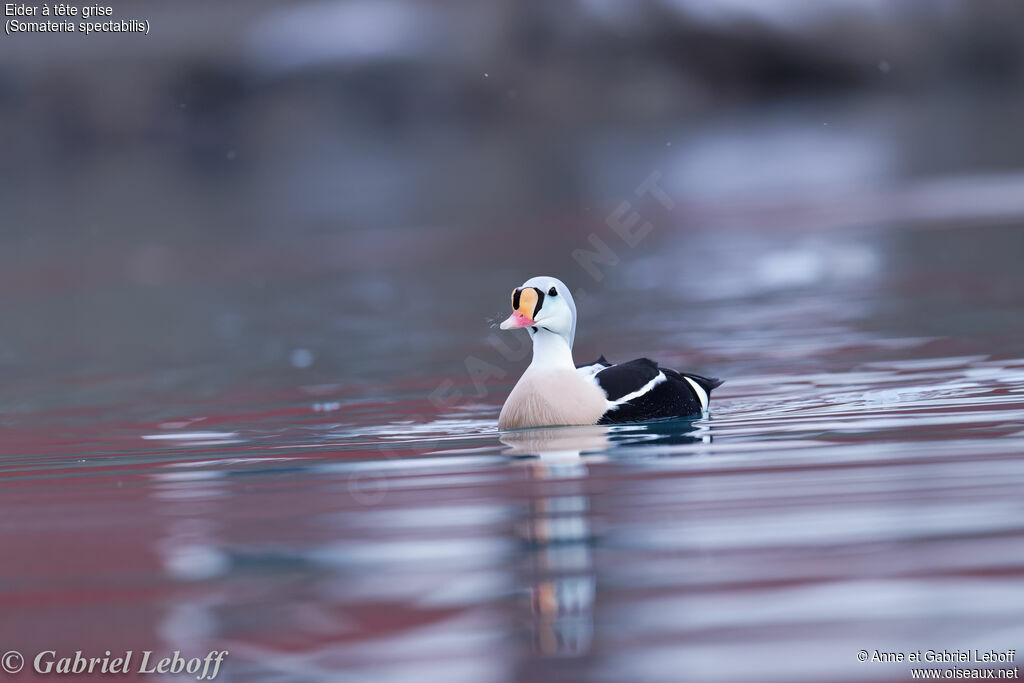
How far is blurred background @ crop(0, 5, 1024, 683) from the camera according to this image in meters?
4.84

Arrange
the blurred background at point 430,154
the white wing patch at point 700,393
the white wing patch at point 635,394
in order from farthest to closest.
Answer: the blurred background at point 430,154 → the white wing patch at point 700,393 → the white wing patch at point 635,394

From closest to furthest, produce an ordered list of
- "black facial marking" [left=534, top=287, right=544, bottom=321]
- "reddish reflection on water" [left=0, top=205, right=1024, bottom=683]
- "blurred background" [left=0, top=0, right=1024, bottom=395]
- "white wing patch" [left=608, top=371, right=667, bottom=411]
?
"reddish reflection on water" [left=0, top=205, right=1024, bottom=683] < "white wing patch" [left=608, top=371, right=667, bottom=411] < "black facial marking" [left=534, top=287, right=544, bottom=321] < "blurred background" [left=0, top=0, right=1024, bottom=395]

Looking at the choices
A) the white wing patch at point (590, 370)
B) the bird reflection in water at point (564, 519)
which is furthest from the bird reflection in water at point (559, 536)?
the white wing patch at point (590, 370)

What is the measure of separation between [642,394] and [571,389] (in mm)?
351

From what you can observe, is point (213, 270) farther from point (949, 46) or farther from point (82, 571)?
point (949, 46)

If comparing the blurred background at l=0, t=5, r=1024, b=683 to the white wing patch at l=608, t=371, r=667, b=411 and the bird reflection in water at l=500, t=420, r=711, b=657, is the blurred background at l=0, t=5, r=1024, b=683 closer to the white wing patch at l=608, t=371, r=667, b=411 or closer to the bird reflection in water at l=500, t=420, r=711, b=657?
the bird reflection in water at l=500, t=420, r=711, b=657

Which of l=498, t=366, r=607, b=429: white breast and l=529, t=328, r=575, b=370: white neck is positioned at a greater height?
l=529, t=328, r=575, b=370: white neck

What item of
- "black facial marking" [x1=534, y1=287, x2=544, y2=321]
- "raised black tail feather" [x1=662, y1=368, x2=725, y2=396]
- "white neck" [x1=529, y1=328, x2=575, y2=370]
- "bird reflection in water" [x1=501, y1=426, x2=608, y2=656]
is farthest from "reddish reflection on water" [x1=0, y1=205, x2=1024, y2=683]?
"black facial marking" [x1=534, y1=287, x2=544, y2=321]

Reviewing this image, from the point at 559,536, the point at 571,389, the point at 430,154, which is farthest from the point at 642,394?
the point at 430,154

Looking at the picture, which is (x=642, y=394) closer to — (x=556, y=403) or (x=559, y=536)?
(x=556, y=403)

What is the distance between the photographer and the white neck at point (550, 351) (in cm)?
866

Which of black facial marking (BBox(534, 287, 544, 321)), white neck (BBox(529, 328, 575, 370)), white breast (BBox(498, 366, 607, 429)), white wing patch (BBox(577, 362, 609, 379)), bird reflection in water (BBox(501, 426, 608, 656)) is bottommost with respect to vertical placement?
bird reflection in water (BBox(501, 426, 608, 656))

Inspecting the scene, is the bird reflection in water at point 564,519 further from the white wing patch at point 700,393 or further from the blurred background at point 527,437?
the white wing patch at point 700,393

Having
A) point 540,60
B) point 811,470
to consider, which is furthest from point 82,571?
point 540,60
